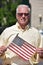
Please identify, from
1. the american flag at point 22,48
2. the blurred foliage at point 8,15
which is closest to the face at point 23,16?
the american flag at point 22,48

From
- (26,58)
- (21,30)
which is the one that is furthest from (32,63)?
(21,30)

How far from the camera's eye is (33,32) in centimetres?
297

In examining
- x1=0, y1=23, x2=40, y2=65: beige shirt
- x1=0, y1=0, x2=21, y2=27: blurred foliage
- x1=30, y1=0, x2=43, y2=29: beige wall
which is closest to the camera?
x1=0, y1=23, x2=40, y2=65: beige shirt

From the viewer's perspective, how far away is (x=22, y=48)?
294 centimetres

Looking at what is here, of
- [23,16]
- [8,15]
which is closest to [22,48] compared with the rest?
[23,16]

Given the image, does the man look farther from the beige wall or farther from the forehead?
the beige wall

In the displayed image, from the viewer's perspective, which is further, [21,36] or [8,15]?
[8,15]

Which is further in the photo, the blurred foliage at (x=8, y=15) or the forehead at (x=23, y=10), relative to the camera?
the blurred foliage at (x=8, y=15)

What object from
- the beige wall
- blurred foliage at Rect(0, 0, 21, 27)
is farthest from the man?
the beige wall

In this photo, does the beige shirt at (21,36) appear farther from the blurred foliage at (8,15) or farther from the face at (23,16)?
the blurred foliage at (8,15)

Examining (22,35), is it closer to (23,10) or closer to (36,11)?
(23,10)

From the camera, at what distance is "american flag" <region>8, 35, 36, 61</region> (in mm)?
2916

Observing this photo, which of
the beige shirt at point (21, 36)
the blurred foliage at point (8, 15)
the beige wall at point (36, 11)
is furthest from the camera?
the beige wall at point (36, 11)

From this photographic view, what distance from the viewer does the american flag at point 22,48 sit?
2.92 metres
